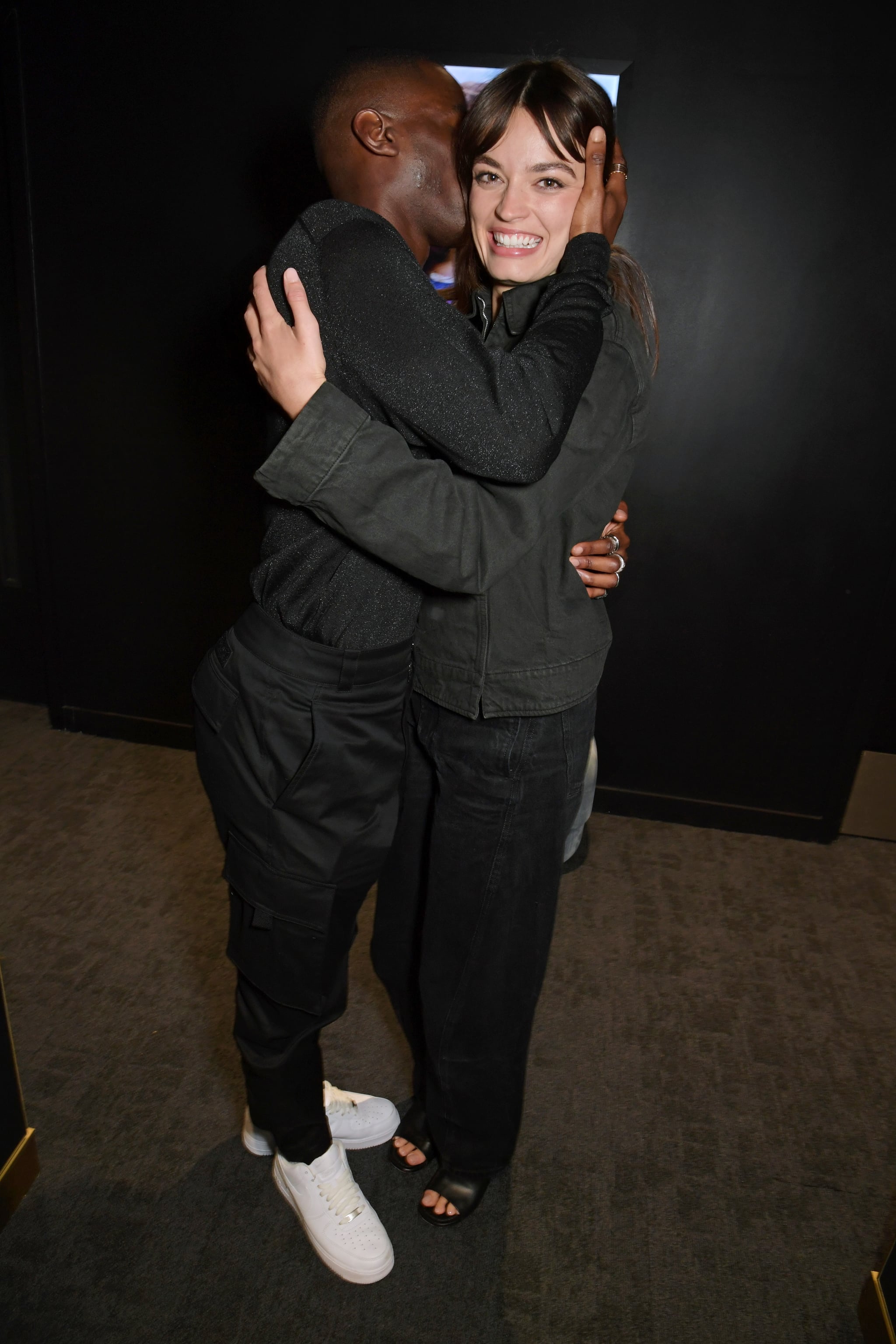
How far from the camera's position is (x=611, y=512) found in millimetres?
1259

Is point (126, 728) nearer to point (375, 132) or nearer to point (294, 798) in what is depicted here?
point (294, 798)

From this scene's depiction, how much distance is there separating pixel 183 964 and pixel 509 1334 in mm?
1090

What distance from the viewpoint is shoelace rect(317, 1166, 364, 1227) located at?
4.67 feet

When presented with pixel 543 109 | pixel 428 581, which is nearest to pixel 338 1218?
pixel 428 581

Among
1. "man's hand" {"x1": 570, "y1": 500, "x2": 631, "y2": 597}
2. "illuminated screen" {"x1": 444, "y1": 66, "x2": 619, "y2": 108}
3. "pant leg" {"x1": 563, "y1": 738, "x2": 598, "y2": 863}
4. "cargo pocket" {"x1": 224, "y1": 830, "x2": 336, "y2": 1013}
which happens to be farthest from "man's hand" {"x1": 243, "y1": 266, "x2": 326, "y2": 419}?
"illuminated screen" {"x1": 444, "y1": 66, "x2": 619, "y2": 108}

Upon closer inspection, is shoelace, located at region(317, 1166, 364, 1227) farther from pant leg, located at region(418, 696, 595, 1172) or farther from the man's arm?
the man's arm

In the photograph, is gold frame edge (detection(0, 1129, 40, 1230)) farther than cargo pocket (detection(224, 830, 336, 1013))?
Yes

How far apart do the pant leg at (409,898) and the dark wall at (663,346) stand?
→ 1.39 meters

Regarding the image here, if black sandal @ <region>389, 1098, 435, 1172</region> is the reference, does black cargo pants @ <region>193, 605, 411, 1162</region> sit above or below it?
above

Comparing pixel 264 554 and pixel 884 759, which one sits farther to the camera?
pixel 884 759

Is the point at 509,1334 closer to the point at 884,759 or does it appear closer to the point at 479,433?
the point at 479,433

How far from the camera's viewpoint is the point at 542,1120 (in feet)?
5.65

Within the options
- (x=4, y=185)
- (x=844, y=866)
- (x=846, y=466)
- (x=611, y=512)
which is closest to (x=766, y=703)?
(x=844, y=866)

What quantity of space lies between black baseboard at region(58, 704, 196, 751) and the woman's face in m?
2.25
